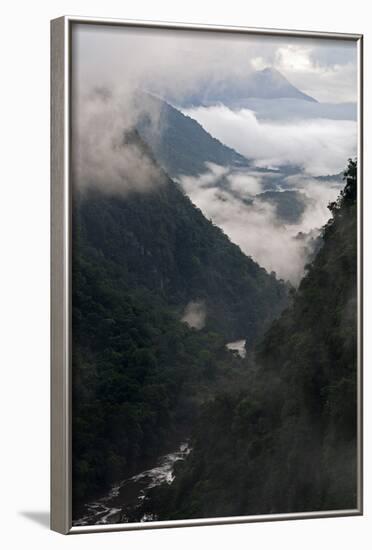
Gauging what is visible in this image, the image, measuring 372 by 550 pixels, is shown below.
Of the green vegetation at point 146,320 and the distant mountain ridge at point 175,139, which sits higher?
the distant mountain ridge at point 175,139

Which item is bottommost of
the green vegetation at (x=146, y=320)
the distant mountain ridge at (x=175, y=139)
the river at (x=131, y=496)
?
the river at (x=131, y=496)

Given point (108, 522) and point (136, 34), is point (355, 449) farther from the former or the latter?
point (136, 34)

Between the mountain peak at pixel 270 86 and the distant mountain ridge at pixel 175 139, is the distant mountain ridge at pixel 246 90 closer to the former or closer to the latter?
the mountain peak at pixel 270 86

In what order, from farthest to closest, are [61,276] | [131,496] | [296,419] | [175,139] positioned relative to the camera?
[296,419]
[175,139]
[131,496]
[61,276]

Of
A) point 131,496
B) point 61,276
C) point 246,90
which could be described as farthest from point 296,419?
point 246,90

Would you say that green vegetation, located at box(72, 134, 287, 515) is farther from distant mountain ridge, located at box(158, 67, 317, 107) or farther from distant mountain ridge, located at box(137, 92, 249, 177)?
distant mountain ridge, located at box(158, 67, 317, 107)

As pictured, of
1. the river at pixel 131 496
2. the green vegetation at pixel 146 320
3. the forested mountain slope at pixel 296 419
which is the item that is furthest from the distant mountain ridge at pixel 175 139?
the river at pixel 131 496

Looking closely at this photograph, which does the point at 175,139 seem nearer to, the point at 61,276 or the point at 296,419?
the point at 61,276
